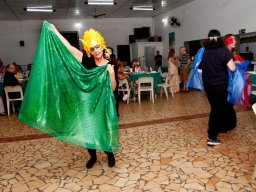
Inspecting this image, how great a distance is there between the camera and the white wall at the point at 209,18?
7018 millimetres

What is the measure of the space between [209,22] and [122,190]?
756 cm

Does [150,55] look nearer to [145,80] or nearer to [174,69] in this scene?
[174,69]

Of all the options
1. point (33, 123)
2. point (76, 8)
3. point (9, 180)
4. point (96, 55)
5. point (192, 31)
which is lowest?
point (9, 180)

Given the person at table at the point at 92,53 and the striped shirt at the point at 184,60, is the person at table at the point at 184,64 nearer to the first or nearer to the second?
the striped shirt at the point at 184,60

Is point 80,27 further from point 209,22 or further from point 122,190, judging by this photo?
point 122,190

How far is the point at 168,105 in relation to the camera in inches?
242

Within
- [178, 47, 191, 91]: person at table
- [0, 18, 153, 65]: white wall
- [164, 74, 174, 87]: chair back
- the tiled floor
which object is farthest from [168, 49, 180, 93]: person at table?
[0, 18, 153, 65]: white wall

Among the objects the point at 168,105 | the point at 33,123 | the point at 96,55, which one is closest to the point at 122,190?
the point at 33,123

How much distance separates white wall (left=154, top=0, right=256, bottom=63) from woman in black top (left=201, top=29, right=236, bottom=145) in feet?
14.7

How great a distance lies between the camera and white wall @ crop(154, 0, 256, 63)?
276 inches

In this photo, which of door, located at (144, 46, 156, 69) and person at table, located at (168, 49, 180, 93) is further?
door, located at (144, 46, 156, 69)

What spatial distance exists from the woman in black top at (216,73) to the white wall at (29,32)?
32.9ft

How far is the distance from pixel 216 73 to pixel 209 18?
610 centimetres

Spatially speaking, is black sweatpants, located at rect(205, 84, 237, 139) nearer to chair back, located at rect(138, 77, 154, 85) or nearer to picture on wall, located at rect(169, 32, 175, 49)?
chair back, located at rect(138, 77, 154, 85)
